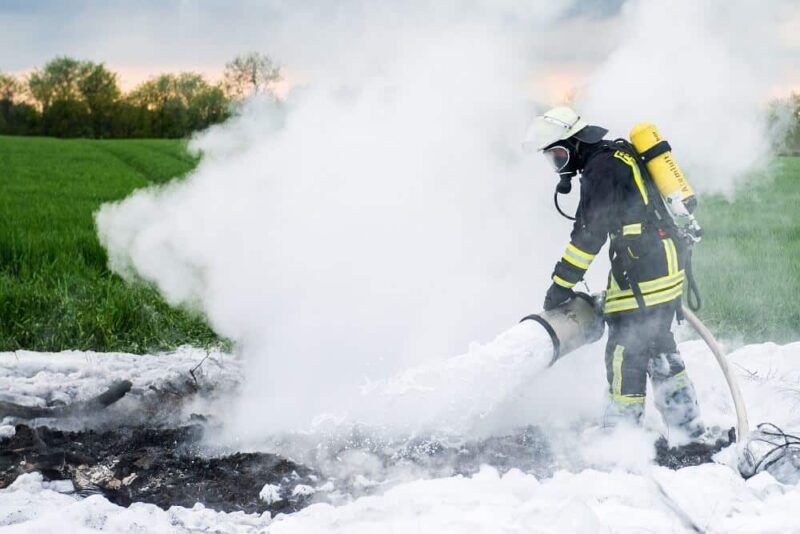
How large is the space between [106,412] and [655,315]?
136 inches

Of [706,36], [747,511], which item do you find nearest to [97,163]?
[706,36]

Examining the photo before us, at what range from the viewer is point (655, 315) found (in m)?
4.81

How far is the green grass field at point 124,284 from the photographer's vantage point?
7.21 metres

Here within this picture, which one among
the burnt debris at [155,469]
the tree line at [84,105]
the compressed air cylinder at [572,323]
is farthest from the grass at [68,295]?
the tree line at [84,105]

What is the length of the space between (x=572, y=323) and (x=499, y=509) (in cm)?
154

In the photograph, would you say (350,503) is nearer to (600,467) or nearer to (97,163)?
(600,467)

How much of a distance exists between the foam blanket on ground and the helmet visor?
1.71 m

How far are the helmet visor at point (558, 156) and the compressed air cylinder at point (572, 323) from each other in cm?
79

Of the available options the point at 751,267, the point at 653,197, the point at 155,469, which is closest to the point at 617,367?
the point at 653,197

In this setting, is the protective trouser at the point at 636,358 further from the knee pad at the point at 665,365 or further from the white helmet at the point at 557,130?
the white helmet at the point at 557,130

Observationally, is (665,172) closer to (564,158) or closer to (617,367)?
(564,158)

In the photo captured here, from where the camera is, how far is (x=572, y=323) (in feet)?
16.4

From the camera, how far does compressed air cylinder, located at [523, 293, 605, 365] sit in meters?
4.91

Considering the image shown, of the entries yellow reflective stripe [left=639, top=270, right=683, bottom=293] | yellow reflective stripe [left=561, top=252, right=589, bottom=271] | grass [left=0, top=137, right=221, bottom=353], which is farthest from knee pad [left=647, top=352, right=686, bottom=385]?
grass [left=0, top=137, right=221, bottom=353]
